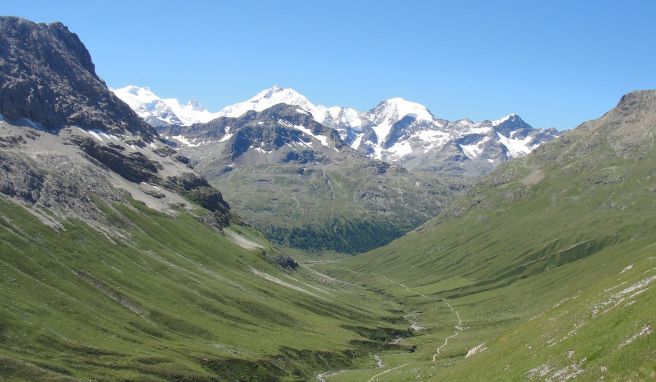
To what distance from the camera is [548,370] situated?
62.2 m

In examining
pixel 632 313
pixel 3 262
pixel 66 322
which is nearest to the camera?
pixel 632 313

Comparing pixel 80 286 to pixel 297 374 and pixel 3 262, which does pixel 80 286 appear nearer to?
pixel 3 262

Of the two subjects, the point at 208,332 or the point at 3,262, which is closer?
the point at 3,262

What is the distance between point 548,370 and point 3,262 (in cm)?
16394

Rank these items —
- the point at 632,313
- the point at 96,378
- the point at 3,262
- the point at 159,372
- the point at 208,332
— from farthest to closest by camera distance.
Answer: the point at 208,332 → the point at 3,262 → the point at 159,372 → the point at 96,378 → the point at 632,313

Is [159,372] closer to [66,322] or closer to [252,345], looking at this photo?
[66,322]

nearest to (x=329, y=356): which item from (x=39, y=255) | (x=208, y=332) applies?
(x=208, y=332)

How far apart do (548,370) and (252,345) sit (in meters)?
136

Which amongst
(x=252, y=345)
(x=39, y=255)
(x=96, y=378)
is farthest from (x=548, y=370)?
(x=39, y=255)

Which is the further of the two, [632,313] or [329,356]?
[329,356]

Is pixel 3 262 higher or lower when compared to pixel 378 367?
higher

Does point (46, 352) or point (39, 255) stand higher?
point (39, 255)

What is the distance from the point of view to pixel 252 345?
612ft

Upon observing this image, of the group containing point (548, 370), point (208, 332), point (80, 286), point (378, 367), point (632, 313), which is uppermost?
point (632, 313)
